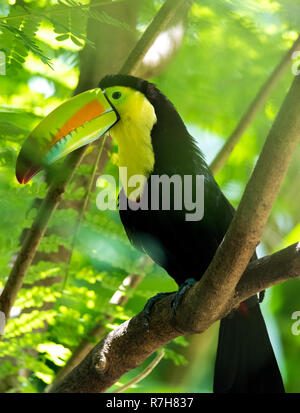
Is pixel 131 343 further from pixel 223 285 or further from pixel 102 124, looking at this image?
pixel 102 124

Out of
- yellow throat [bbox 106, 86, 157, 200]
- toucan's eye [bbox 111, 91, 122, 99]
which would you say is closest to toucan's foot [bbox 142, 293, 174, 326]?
yellow throat [bbox 106, 86, 157, 200]

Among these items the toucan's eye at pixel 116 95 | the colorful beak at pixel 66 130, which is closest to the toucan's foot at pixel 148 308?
the colorful beak at pixel 66 130

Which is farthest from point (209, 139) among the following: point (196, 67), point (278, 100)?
point (278, 100)

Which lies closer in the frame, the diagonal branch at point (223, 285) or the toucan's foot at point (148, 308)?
the diagonal branch at point (223, 285)

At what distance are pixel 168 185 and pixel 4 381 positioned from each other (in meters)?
1.06

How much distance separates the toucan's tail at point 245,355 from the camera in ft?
6.57

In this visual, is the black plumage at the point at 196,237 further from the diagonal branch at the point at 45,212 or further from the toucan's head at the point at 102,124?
the diagonal branch at the point at 45,212

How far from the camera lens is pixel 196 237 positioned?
207 centimetres

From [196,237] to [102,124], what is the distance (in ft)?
1.70

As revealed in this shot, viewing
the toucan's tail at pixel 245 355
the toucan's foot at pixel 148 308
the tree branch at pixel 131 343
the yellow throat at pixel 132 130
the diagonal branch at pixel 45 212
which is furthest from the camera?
the yellow throat at pixel 132 130

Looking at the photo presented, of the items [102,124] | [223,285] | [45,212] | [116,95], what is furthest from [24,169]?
[223,285]

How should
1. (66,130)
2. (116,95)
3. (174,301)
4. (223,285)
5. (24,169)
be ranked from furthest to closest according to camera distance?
(116,95) → (66,130) → (24,169) → (174,301) → (223,285)

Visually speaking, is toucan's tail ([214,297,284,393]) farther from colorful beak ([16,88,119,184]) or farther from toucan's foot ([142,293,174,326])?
colorful beak ([16,88,119,184])
